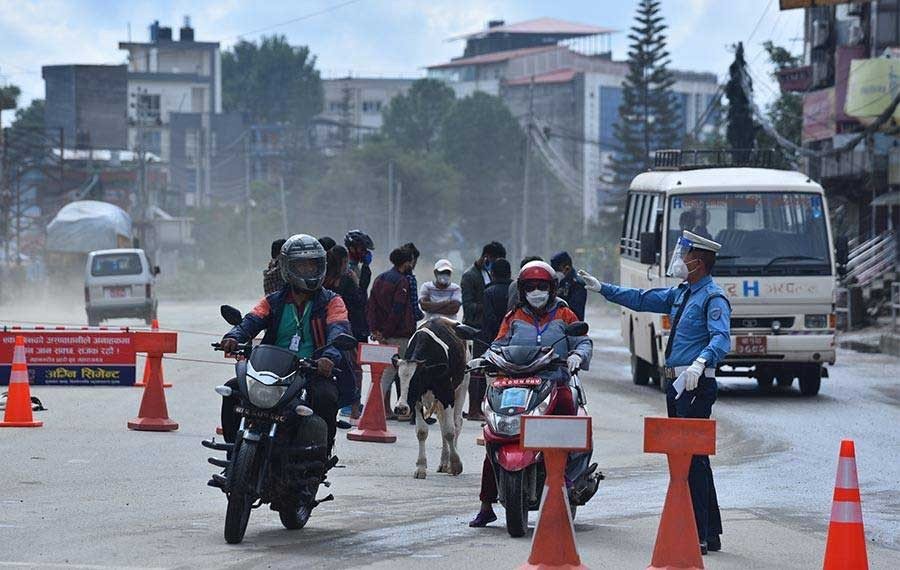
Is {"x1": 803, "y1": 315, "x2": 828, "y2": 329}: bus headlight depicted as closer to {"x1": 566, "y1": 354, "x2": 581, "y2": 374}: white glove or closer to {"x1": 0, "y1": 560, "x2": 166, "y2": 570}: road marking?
{"x1": 566, "y1": 354, "x2": 581, "y2": 374}: white glove

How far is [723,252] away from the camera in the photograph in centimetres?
2112

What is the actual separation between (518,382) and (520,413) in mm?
209

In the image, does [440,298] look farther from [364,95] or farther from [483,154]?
[364,95]

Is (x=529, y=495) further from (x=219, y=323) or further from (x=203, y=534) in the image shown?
(x=219, y=323)

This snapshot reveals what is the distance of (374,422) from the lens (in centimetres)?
1565

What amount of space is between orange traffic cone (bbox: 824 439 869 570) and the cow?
212 inches

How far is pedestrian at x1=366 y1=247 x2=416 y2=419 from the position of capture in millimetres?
16422

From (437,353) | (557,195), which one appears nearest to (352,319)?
(437,353)

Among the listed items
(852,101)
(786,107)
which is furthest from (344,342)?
(786,107)

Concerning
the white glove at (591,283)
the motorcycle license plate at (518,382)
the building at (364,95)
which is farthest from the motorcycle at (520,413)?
the building at (364,95)

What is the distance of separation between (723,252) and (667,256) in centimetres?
68

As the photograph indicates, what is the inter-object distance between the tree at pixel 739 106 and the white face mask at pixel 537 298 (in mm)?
43765

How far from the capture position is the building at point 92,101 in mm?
93812

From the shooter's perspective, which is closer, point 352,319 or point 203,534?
point 203,534
